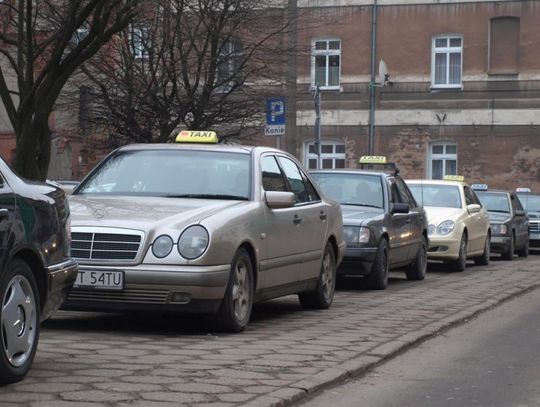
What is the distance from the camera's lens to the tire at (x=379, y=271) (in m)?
14.9

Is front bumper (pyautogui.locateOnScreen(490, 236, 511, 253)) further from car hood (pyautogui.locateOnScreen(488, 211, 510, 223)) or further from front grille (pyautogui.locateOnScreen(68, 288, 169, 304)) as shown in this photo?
front grille (pyautogui.locateOnScreen(68, 288, 169, 304))

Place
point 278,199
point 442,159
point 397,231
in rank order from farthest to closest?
point 442,159 → point 397,231 → point 278,199

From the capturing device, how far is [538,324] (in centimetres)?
1174

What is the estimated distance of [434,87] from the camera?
4175cm

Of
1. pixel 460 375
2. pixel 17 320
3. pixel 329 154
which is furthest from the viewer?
A: pixel 329 154

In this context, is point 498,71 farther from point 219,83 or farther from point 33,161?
point 33,161

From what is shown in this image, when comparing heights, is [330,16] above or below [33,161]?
above

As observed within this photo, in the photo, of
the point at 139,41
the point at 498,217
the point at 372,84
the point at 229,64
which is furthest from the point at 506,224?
the point at 372,84

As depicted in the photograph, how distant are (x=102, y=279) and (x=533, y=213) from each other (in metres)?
23.5

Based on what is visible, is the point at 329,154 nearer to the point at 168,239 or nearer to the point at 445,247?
the point at 445,247

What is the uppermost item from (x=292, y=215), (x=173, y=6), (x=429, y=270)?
(x=173, y=6)

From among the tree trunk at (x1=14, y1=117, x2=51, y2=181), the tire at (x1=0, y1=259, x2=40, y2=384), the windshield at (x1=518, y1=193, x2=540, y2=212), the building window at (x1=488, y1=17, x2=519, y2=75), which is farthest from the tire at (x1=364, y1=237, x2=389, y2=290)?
the building window at (x1=488, y1=17, x2=519, y2=75)

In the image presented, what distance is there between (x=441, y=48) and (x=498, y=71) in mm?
2266

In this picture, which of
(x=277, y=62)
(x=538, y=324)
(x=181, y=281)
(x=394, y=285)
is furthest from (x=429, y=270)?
(x=181, y=281)
